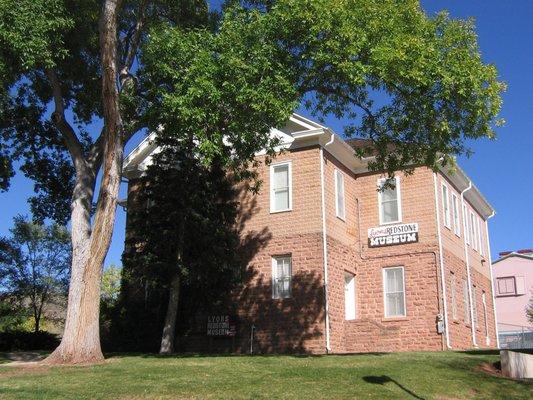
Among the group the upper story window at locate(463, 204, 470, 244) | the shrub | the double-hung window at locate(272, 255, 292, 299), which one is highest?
the upper story window at locate(463, 204, 470, 244)

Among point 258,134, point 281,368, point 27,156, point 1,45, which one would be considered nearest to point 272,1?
point 258,134

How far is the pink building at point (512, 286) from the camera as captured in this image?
53263 millimetres

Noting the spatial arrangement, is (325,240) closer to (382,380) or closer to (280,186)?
(280,186)

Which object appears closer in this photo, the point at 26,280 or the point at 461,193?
the point at 461,193

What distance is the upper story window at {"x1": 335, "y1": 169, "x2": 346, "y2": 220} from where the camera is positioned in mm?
23709

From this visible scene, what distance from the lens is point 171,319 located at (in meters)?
21.0

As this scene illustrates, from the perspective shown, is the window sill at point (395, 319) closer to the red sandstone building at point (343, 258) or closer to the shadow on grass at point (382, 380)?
the red sandstone building at point (343, 258)

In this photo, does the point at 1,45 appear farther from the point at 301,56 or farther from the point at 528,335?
the point at 528,335

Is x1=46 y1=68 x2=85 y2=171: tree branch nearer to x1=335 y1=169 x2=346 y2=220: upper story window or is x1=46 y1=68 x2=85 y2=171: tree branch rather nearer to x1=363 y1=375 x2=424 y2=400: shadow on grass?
x1=335 y1=169 x2=346 y2=220: upper story window

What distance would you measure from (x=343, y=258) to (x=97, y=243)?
9.57 meters

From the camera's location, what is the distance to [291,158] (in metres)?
23.2

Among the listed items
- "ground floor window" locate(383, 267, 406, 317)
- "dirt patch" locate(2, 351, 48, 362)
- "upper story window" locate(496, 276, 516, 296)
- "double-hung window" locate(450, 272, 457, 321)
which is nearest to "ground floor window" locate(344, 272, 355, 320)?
"ground floor window" locate(383, 267, 406, 317)

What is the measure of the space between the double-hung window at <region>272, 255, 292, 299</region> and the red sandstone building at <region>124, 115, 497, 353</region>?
0.12ft

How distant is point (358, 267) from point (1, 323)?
53.0ft
